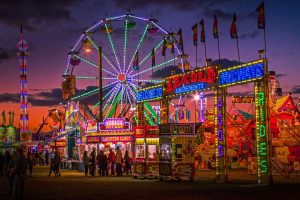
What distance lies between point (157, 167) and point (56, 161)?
7.57 m

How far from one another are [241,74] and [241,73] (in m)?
0.05

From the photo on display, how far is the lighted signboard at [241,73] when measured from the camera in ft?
79.6

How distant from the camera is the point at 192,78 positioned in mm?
29797

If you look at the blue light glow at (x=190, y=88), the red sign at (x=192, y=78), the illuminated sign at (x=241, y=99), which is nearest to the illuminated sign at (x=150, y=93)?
the red sign at (x=192, y=78)

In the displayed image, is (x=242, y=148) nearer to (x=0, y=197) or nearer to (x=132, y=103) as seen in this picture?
(x=132, y=103)

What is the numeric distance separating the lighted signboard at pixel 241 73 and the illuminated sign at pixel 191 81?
80cm

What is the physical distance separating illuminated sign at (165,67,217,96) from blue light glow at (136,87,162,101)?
4.65 ft

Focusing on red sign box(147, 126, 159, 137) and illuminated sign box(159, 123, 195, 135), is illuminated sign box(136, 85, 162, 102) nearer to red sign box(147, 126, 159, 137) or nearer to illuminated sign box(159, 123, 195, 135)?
red sign box(147, 126, 159, 137)

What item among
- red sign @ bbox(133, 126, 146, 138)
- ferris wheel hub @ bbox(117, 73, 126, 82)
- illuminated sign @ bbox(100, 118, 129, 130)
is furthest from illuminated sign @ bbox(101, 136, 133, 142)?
ferris wheel hub @ bbox(117, 73, 126, 82)

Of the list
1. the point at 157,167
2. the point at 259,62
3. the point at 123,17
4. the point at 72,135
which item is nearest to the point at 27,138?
the point at 72,135

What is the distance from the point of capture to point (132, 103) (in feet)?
167

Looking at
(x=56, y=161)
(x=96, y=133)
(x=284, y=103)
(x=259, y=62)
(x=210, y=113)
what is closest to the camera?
(x=259, y=62)

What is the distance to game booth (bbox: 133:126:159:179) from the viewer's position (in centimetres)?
3077

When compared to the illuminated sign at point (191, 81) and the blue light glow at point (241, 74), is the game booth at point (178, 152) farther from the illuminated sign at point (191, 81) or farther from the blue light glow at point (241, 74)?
the blue light glow at point (241, 74)
